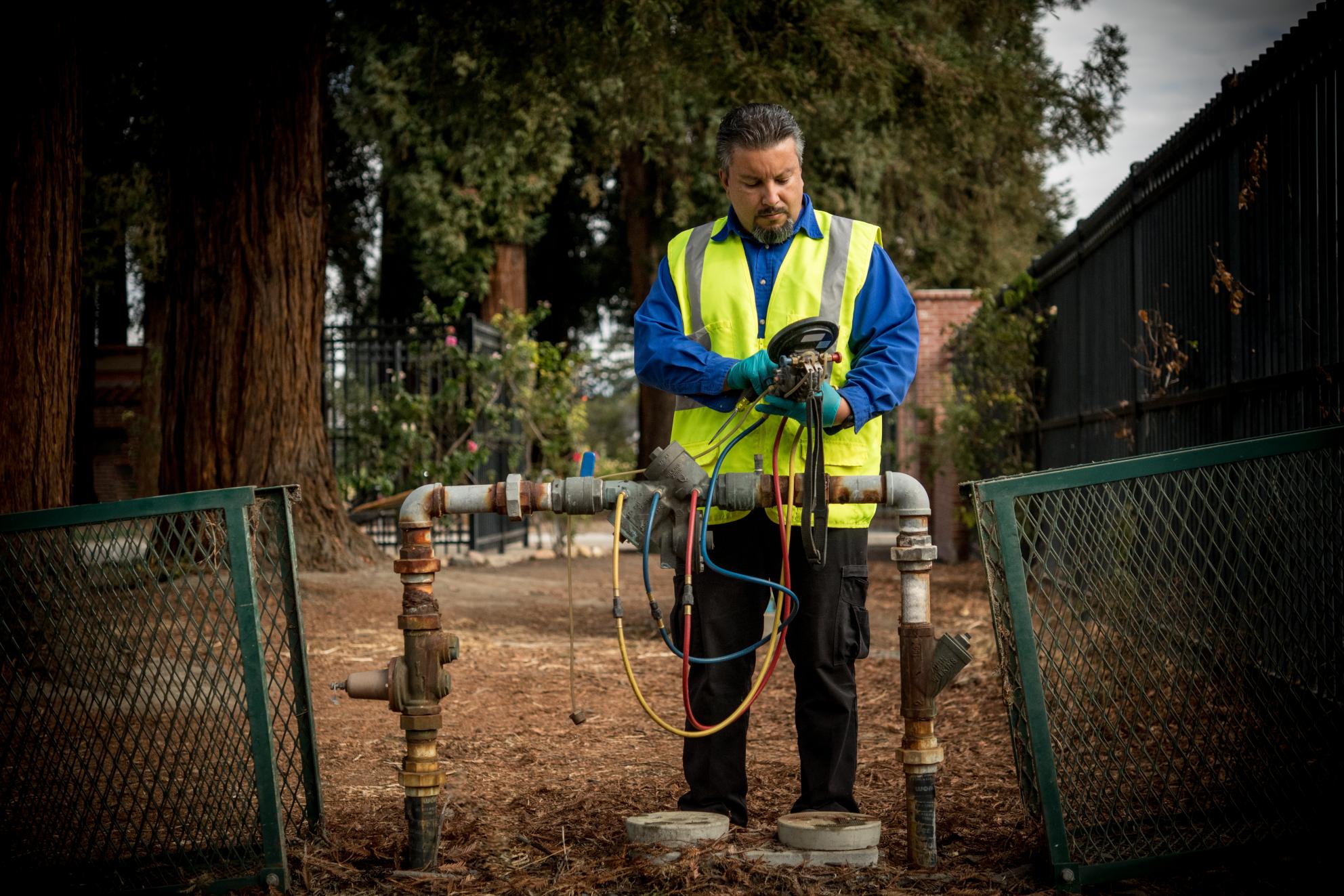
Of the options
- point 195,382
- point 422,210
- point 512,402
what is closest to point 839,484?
point 195,382

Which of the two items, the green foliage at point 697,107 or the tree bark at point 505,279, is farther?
the tree bark at point 505,279

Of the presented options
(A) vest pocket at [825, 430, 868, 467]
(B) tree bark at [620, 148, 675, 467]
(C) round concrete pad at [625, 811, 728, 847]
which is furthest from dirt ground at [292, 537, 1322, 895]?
(B) tree bark at [620, 148, 675, 467]

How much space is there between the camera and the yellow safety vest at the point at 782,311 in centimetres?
332

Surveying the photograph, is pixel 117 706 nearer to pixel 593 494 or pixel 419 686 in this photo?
pixel 419 686

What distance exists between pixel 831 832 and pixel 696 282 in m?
1.49

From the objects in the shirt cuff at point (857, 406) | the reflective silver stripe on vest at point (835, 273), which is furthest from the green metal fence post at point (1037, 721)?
the reflective silver stripe on vest at point (835, 273)

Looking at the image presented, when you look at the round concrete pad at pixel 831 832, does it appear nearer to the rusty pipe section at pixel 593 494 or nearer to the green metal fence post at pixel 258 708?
the rusty pipe section at pixel 593 494

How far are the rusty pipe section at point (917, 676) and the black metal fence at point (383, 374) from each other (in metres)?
10.0

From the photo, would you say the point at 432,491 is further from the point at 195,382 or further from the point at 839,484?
the point at 195,382

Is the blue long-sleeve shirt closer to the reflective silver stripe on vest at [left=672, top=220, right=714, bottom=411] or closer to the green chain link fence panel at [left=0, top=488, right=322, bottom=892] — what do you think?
the reflective silver stripe on vest at [left=672, top=220, right=714, bottom=411]

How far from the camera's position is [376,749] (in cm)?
479

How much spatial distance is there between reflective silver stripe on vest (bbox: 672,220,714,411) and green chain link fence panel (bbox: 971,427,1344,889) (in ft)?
2.80

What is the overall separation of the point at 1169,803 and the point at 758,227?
191 centimetres

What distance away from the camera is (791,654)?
11.3ft
